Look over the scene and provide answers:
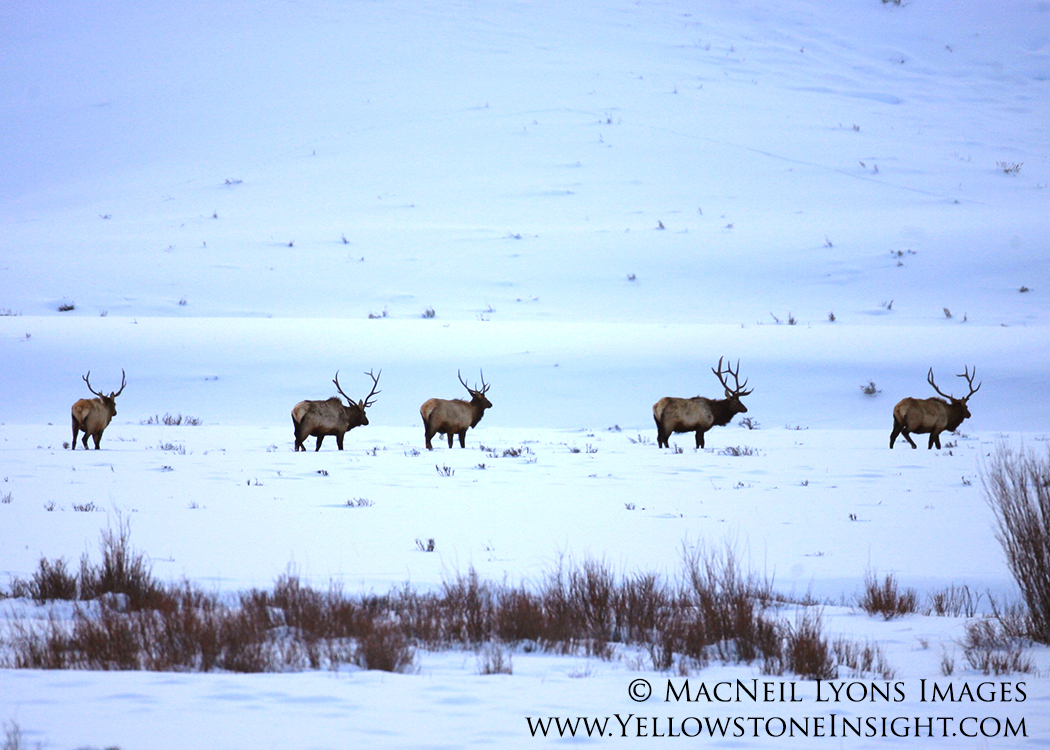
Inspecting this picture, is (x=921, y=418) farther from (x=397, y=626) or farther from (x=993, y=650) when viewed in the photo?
(x=397, y=626)

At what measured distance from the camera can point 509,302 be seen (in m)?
27.4

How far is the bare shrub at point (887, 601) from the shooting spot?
21.2 ft

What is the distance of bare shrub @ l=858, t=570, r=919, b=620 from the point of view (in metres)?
6.46

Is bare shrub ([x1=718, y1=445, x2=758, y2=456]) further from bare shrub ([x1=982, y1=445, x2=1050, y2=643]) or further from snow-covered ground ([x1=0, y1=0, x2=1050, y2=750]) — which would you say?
bare shrub ([x1=982, y1=445, x2=1050, y2=643])

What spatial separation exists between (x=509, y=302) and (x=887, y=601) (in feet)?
70.0

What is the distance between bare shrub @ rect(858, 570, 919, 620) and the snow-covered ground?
0.17 m

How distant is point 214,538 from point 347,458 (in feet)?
17.9

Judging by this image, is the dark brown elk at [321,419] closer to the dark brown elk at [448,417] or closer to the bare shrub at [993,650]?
the dark brown elk at [448,417]

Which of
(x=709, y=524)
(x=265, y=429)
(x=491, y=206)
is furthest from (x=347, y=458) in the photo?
(x=491, y=206)

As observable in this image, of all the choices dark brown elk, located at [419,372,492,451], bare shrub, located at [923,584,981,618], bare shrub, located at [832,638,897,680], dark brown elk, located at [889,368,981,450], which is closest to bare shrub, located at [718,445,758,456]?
dark brown elk, located at [889,368,981,450]

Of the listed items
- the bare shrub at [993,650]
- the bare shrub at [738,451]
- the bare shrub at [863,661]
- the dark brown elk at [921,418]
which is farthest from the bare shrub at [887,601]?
the dark brown elk at [921,418]

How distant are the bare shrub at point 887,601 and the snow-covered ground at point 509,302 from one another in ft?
0.57

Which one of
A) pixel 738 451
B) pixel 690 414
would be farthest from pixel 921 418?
pixel 690 414

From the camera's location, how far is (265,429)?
18.0 meters
